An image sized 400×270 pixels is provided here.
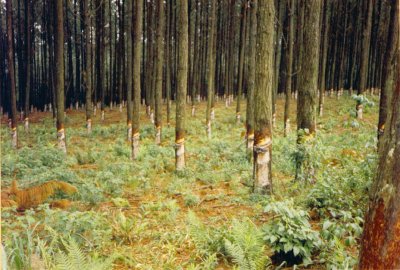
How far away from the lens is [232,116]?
2395 centimetres

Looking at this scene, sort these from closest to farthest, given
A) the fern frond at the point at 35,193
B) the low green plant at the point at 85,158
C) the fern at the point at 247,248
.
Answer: the fern at the point at 247,248 < the fern frond at the point at 35,193 < the low green plant at the point at 85,158

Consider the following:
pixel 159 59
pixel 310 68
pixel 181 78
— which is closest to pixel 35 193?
pixel 181 78

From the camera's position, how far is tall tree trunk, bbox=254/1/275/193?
6895mm

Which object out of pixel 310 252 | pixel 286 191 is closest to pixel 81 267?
pixel 310 252

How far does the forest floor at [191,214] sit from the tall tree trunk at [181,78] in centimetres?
78

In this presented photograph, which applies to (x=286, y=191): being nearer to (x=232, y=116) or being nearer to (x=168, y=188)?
(x=168, y=188)

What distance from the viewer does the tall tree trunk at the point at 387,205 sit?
2330 mm

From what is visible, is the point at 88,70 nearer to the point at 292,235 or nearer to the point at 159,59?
the point at 159,59

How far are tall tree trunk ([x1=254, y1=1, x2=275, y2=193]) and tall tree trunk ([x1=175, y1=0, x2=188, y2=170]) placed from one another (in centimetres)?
339

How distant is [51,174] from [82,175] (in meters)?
1.58

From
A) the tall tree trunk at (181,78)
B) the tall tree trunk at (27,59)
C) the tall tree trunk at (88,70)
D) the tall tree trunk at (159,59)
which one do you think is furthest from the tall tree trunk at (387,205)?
the tall tree trunk at (27,59)

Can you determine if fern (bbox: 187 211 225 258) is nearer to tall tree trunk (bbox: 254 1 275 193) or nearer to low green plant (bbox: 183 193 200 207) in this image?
low green plant (bbox: 183 193 200 207)

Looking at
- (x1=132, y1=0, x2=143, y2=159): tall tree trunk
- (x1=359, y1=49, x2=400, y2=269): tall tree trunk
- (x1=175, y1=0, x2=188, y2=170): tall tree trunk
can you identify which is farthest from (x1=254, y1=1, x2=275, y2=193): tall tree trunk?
→ (x1=132, y1=0, x2=143, y2=159): tall tree trunk

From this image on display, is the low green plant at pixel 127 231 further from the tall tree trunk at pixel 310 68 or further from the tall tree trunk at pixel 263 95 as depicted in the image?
the tall tree trunk at pixel 310 68
